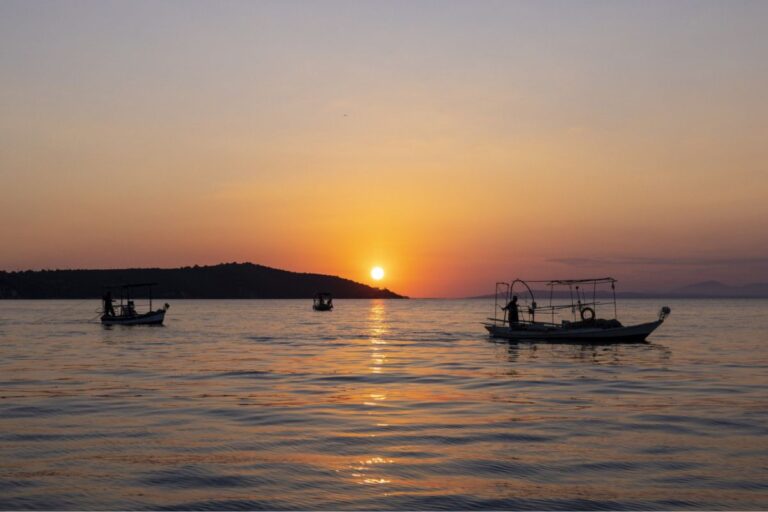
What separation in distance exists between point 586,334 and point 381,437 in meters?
39.8

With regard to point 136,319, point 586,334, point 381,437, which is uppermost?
point 136,319

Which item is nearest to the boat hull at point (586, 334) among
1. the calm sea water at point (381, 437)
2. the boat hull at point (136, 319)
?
the calm sea water at point (381, 437)

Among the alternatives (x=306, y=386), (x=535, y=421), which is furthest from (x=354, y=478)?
(x=306, y=386)

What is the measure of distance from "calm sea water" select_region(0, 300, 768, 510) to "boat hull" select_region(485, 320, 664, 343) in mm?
15650

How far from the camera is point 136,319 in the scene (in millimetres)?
85062

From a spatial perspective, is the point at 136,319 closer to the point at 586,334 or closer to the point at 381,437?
the point at 586,334

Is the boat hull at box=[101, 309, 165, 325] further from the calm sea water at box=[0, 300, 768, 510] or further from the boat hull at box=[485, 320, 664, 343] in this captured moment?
the boat hull at box=[485, 320, 664, 343]

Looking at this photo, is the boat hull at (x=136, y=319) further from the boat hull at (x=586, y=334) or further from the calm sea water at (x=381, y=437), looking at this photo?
the boat hull at (x=586, y=334)

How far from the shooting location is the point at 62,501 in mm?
13570

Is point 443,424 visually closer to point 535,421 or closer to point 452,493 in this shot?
point 535,421

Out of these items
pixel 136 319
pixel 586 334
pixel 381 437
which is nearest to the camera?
pixel 381 437

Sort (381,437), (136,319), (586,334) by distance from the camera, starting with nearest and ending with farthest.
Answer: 1. (381,437)
2. (586,334)
3. (136,319)

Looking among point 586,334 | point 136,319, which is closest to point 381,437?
point 586,334

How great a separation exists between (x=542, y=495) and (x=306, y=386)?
18303mm
